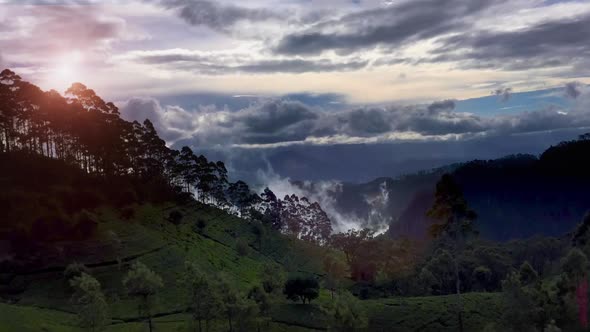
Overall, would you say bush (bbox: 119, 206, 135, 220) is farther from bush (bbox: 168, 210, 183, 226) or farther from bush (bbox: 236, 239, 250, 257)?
bush (bbox: 236, 239, 250, 257)

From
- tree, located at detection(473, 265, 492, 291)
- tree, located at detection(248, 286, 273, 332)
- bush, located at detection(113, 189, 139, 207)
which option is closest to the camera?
tree, located at detection(248, 286, 273, 332)

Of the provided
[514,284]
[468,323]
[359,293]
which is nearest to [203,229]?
[359,293]

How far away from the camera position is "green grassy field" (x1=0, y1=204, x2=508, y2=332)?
279 ft

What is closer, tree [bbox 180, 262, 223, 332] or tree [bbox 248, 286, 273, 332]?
tree [bbox 180, 262, 223, 332]

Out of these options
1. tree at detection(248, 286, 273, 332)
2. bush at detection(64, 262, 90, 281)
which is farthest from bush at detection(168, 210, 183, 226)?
tree at detection(248, 286, 273, 332)

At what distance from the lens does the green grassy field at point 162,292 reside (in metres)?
85.1

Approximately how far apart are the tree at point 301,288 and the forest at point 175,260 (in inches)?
12.0

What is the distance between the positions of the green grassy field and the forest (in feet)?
1.39

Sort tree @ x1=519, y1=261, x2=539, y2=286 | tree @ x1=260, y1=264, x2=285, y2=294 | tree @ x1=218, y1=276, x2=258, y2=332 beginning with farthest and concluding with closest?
tree @ x1=260, y1=264, x2=285, y2=294 < tree @ x1=519, y1=261, x2=539, y2=286 < tree @ x1=218, y1=276, x2=258, y2=332

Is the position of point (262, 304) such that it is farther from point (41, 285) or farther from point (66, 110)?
point (66, 110)

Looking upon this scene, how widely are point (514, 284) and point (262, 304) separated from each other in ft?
148

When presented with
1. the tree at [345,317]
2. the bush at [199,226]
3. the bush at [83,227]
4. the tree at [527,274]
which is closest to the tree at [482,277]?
the tree at [527,274]

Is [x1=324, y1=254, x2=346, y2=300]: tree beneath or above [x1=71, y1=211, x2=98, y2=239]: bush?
beneath

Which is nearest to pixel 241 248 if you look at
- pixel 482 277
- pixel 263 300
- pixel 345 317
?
pixel 263 300
